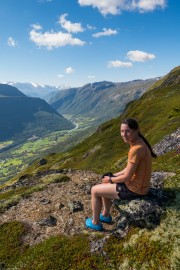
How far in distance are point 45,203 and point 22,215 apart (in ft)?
7.36

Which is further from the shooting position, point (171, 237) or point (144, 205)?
point (144, 205)

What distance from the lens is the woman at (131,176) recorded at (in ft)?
50.4

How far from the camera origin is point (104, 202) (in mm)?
17703

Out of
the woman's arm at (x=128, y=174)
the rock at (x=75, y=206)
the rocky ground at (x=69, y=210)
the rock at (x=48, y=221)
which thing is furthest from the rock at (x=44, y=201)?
the woman's arm at (x=128, y=174)

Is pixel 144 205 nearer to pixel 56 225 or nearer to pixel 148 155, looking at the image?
pixel 148 155

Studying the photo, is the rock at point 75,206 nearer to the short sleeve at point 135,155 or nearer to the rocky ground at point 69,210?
the rocky ground at point 69,210

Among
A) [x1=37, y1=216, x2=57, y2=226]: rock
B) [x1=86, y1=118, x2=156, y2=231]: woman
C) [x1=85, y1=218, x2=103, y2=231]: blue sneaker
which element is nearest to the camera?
[x1=86, y1=118, x2=156, y2=231]: woman

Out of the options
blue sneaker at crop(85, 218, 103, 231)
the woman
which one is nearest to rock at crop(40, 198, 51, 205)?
blue sneaker at crop(85, 218, 103, 231)

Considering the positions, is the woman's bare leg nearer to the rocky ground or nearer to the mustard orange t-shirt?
the rocky ground

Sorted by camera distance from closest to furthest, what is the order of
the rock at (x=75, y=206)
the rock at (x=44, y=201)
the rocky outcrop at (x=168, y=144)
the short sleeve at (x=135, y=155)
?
the short sleeve at (x=135, y=155) → the rock at (x=75, y=206) → the rock at (x=44, y=201) → the rocky outcrop at (x=168, y=144)

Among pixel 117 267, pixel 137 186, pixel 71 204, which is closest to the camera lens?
pixel 117 267

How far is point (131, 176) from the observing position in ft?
51.3

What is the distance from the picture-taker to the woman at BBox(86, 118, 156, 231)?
15359 millimetres

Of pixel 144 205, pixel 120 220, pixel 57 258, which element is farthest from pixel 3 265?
pixel 144 205
